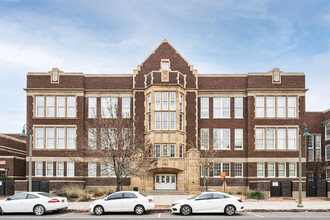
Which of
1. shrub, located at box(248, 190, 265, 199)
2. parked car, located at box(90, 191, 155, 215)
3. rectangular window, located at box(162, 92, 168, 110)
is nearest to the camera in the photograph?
parked car, located at box(90, 191, 155, 215)

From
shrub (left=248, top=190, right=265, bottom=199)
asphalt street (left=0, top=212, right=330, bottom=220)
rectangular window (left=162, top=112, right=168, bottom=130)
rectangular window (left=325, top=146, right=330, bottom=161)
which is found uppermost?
rectangular window (left=162, top=112, right=168, bottom=130)

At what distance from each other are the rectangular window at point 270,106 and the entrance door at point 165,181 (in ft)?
40.5

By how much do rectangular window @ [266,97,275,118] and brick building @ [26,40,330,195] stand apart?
0.36ft

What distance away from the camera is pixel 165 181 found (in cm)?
3928

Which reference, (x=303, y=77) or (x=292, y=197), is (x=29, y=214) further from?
(x=303, y=77)

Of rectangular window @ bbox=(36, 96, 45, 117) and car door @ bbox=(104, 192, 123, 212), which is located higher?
rectangular window @ bbox=(36, 96, 45, 117)

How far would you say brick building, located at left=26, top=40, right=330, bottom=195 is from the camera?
129 ft

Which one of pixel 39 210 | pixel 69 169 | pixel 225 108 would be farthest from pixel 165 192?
pixel 39 210

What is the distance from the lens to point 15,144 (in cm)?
5150

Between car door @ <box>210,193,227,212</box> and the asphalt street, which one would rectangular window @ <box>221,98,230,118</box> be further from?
car door @ <box>210,193,227,212</box>

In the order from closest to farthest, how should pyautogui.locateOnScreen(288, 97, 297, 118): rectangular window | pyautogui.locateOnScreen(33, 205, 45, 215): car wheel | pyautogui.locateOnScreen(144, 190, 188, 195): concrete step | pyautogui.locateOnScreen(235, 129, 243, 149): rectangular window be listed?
pyautogui.locateOnScreen(33, 205, 45, 215): car wheel
pyautogui.locateOnScreen(144, 190, 188, 195): concrete step
pyautogui.locateOnScreen(288, 97, 297, 118): rectangular window
pyautogui.locateOnScreen(235, 129, 243, 149): rectangular window

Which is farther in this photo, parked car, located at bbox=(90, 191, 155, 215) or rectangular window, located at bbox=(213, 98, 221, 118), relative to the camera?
rectangular window, located at bbox=(213, 98, 221, 118)

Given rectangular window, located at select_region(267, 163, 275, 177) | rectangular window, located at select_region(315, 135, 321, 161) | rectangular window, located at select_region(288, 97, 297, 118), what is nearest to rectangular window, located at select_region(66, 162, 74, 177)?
rectangular window, located at select_region(267, 163, 275, 177)

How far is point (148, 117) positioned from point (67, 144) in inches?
366
